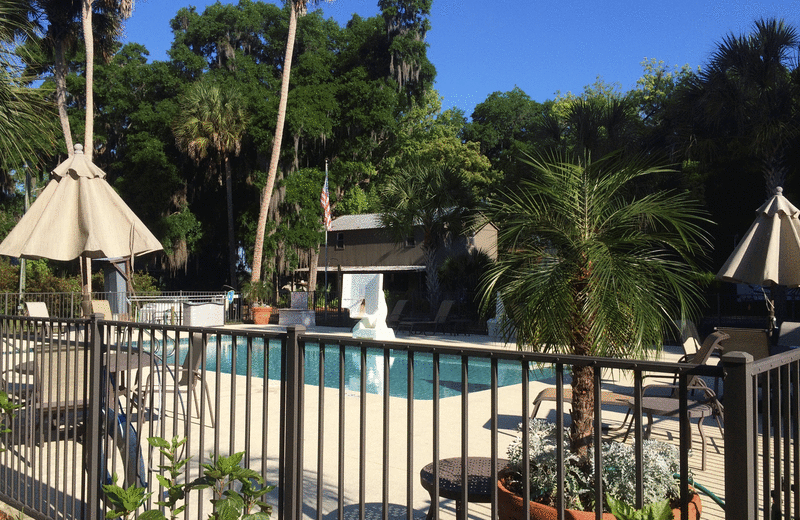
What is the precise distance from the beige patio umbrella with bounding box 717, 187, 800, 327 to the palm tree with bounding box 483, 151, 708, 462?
472 cm

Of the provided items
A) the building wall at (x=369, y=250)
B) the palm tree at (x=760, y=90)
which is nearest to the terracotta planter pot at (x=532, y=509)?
the palm tree at (x=760, y=90)

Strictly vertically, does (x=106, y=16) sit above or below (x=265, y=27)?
below

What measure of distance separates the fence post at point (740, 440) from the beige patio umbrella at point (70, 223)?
628 centimetres

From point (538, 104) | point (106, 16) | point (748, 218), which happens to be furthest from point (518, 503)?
point (538, 104)

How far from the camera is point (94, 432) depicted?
3.66 metres

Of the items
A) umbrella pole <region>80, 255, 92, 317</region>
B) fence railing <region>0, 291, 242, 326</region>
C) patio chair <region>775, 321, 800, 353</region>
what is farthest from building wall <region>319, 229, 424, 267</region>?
patio chair <region>775, 321, 800, 353</region>

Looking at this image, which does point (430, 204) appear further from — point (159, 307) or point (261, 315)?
point (159, 307)

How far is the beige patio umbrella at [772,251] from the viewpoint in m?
8.16

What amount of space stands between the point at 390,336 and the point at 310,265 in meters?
16.4

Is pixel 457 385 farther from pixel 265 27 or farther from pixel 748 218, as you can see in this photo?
pixel 265 27

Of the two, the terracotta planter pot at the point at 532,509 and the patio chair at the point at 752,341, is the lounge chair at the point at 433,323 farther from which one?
the terracotta planter pot at the point at 532,509

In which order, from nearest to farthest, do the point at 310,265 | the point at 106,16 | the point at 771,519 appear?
the point at 771,519
the point at 106,16
the point at 310,265

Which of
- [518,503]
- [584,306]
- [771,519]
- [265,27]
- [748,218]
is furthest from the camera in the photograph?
[265,27]

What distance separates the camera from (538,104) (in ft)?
185
